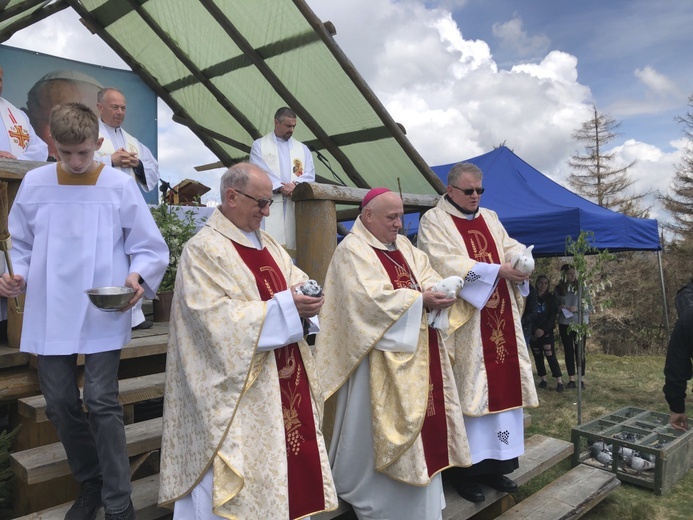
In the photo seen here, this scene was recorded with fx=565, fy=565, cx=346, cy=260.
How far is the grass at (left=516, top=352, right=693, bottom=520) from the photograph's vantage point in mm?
4816

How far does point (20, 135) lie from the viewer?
4.71 m

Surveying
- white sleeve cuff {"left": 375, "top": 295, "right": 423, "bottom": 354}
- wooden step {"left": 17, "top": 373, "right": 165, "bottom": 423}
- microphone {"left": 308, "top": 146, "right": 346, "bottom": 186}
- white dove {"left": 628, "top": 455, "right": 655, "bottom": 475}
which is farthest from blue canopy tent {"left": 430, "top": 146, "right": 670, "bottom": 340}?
wooden step {"left": 17, "top": 373, "right": 165, "bottom": 423}

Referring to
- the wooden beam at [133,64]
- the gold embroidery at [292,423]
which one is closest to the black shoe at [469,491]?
the gold embroidery at [292,423]

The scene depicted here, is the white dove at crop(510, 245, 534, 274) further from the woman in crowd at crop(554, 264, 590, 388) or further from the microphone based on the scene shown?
the woman in crowd at crop(554, 264, 590, 388)

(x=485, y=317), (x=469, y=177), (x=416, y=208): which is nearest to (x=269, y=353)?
(x=485, y=317)

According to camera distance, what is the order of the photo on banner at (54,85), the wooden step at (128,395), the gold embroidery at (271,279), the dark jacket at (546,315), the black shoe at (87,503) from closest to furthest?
the black shoe at (87,503) → the gold embroidery at (271,279) → the wooden step at (128,395) → the photo on banner at (54,85) → the dark jacket at (546,315)

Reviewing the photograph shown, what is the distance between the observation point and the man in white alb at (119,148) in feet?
13.9

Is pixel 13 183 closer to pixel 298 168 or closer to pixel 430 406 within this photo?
pixel 430 406

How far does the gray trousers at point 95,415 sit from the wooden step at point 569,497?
2.66 m

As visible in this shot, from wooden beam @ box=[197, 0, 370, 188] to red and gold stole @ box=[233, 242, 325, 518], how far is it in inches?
208

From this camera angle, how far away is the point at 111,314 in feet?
8.50

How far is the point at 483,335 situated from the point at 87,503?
102 inches

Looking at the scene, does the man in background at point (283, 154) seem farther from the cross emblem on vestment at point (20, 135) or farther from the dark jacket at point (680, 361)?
the dark jacket at point (680, 361)

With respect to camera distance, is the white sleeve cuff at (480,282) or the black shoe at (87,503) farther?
the white sleeve cuff at (480,282)
